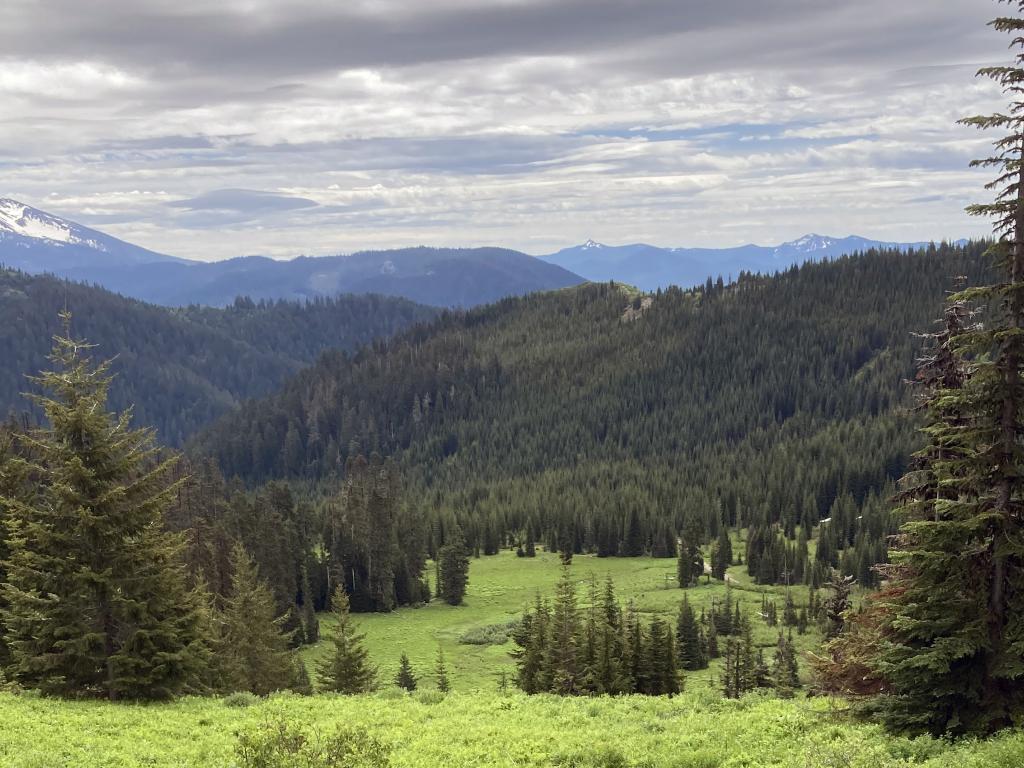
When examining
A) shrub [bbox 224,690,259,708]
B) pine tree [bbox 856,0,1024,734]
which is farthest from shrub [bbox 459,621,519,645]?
pine tree [bbox 856,0,1024,734]

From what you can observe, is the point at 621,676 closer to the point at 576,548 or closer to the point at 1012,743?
the point at 1012,743

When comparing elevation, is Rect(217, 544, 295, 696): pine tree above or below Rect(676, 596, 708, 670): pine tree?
above

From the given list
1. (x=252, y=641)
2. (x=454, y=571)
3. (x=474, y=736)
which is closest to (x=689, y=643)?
(x=454, y=571)

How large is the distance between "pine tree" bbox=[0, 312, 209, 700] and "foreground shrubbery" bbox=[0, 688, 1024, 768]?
64.3 inches

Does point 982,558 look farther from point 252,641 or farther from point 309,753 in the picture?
point 252,641

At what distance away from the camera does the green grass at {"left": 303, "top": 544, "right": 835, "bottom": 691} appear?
9188 centimetres

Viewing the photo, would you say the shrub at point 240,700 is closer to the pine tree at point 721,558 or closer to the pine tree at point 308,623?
the pine tree at point 308,623

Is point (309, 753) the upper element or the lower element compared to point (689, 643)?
upper

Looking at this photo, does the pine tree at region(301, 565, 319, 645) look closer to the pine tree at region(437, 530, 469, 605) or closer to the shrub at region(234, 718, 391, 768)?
the pine tree at region(437, 530, 469, 605)

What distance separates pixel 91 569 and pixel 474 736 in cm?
1657

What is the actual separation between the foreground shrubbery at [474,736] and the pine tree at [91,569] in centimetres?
163

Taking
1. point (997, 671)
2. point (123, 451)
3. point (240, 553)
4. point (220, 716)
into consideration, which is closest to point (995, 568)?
point (997, 671)

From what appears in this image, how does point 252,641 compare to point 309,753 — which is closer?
point 309,753

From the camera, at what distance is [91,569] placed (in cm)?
3127
